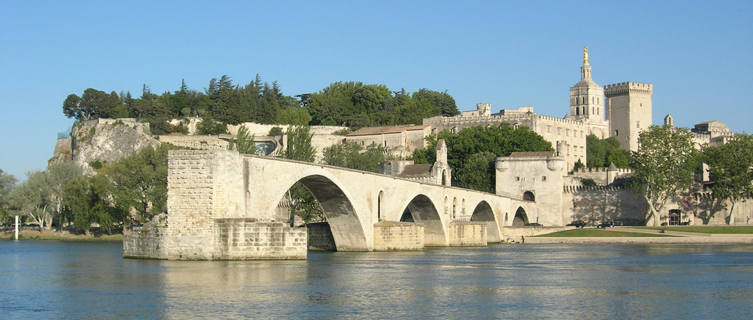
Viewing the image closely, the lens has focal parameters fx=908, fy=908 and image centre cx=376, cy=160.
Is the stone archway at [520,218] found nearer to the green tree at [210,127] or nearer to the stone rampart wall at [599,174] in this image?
the stone rampart wall at [599,174]

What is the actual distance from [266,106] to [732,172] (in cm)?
6063

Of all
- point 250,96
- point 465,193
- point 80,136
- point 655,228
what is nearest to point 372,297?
point 465,193

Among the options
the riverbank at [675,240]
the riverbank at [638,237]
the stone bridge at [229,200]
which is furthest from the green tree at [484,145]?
the stone bridge at [229,200]

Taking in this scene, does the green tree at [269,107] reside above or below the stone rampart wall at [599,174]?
above

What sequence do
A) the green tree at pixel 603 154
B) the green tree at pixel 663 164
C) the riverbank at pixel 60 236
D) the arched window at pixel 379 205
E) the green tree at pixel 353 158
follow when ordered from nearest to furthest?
the arched window at pixel 379 205 < the riverbank at pixel 60 236 < the green tree at pixel 663 164 < the green tree at pixel 353 158 < the green tree at pixel 603 154

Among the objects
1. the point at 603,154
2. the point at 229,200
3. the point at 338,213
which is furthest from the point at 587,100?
the point at 229,200

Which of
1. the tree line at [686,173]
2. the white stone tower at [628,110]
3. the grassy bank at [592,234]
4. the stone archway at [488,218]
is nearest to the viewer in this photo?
the grassy bank at [592,234]

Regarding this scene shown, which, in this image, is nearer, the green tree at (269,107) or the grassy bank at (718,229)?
the grassy bank at (718,229)

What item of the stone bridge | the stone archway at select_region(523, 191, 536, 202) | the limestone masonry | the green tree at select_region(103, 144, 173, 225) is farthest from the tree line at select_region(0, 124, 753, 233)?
the stone bridge

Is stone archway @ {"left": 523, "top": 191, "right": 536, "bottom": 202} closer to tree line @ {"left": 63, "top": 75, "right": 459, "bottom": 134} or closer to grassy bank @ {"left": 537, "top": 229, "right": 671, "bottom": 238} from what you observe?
grassy bank @ {"left": 537, "top": 229, "right": 671, "bottom": 238}

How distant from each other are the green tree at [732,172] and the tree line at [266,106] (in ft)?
147

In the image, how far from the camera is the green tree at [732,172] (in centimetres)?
8488

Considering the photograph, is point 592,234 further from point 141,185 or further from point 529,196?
point 141,185

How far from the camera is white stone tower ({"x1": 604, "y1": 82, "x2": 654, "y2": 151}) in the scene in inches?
5162
